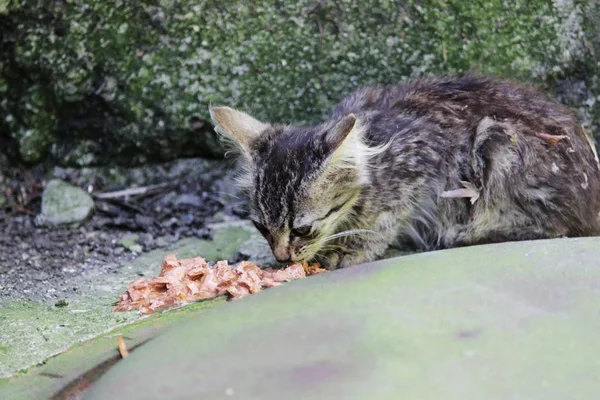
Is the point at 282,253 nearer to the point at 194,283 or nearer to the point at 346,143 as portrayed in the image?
the point at 194,283

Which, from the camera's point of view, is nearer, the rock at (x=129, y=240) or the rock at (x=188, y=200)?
the rock at (x=129, y=240)

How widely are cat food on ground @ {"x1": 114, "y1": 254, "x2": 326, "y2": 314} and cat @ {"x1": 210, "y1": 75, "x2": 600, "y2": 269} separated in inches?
8.6

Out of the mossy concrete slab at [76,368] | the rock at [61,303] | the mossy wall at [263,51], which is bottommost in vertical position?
the rock at [61,303]

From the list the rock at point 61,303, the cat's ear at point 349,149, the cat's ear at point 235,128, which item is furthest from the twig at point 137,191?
the cat's ear at point 349,149

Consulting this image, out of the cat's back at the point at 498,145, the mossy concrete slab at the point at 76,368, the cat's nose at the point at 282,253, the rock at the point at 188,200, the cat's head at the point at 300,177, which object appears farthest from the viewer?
the rock at the point at 188,200

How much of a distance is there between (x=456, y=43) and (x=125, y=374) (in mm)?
3257

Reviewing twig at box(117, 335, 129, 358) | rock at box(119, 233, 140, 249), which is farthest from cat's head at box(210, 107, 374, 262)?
twig at box(117, 335, 129, 358)

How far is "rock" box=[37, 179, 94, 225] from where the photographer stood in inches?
207

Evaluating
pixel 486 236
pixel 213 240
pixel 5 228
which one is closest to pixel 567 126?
pixel 486 236

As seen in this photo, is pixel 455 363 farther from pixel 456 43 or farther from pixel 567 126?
pixel 456 43

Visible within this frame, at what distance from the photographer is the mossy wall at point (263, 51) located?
511 centimetres

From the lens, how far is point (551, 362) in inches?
102

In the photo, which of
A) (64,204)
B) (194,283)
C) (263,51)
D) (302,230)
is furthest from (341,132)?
(64,204)

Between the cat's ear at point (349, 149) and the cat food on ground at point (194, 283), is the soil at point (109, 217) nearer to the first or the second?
the cat food on ground at point (194, 283)
